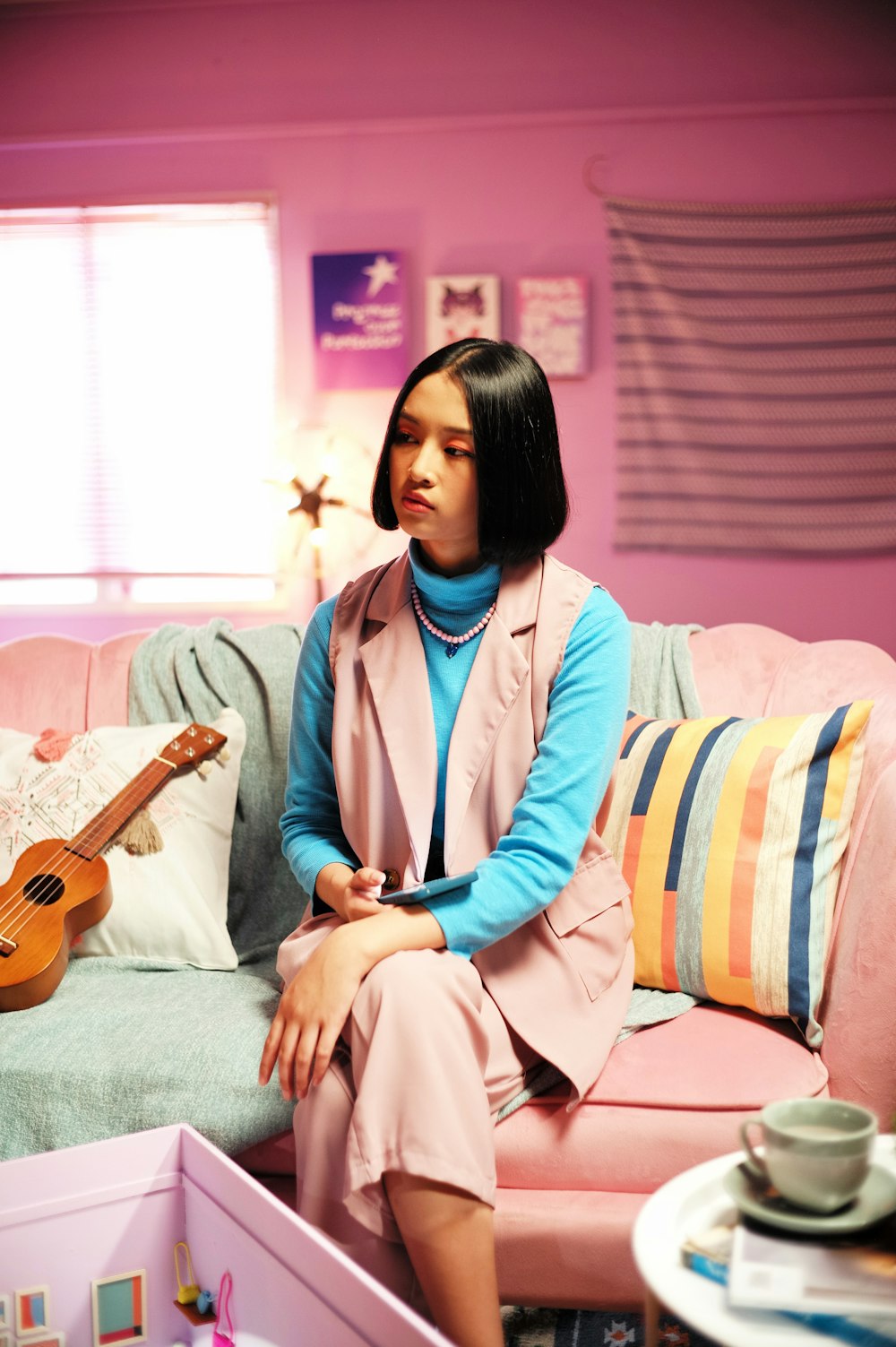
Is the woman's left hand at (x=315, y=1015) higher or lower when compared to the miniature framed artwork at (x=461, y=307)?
lower

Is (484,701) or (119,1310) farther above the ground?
(484,701)

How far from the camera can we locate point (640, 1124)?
1.36m

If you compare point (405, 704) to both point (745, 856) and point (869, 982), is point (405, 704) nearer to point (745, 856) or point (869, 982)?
point (745, 856)

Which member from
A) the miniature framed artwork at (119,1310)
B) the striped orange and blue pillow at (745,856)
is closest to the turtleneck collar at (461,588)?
the striped orange and blue pillow at (745,856)

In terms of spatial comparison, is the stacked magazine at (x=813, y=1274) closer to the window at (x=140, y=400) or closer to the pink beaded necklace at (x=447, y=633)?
the pink beaded necklace at (x=447, y=633)

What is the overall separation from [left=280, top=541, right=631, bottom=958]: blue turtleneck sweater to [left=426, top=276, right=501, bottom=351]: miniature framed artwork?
2.16m

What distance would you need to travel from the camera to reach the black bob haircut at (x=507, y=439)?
1.41 meters

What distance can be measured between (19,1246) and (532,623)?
36.0 inches

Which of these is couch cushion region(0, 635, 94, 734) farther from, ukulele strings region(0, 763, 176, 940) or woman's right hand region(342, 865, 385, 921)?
woman's right hand region(342, 865, 385, 921)

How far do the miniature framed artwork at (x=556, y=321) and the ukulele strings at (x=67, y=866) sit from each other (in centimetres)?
206

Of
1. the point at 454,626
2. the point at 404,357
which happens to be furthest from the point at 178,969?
the point at 404,357

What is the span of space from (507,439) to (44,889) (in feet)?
3.27

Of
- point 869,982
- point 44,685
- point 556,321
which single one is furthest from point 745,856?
point 556,321

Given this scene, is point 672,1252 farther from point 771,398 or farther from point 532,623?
point 771,398
